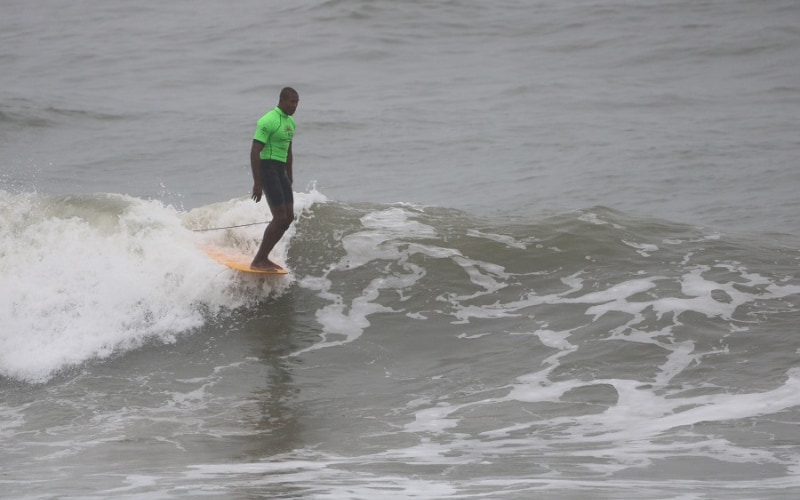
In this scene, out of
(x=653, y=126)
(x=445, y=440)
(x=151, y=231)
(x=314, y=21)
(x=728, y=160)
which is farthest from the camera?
(x=314, y=21)

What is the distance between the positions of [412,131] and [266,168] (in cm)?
1067

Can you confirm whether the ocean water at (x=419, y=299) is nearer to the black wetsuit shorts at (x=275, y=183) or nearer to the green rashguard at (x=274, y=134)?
the black wetsuit shorts at (x=275, y=183)

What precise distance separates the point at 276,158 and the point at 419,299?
6.84 ft

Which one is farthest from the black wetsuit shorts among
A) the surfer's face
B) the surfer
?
the surfer's face

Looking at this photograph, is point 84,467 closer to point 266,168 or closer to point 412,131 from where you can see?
point 266,168

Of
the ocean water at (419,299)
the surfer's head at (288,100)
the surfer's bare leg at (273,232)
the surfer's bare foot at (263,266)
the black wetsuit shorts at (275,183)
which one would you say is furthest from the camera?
the surfer's bare foot at (263,266)

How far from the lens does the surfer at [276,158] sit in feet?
28.0

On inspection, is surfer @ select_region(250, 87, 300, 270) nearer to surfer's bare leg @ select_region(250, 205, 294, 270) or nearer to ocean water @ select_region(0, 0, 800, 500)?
surfer's bare leg @ select_region(250, 205, 294, 270)

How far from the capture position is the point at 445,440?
6395 millimetres

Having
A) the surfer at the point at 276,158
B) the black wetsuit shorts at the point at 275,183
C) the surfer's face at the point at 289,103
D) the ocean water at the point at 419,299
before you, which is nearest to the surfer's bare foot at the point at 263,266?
the ocean water at the point at 419,299

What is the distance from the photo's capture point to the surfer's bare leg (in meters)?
8.86

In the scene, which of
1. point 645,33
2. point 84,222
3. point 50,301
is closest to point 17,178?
point 84,222

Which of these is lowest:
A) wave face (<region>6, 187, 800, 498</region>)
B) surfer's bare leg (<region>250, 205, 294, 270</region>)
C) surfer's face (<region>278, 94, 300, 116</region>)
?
wave face (<region>6, 187, 800, 498</region>)

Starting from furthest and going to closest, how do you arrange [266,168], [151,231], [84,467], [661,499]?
[151,231]
[266,168]
[84,467]
[661,499]
